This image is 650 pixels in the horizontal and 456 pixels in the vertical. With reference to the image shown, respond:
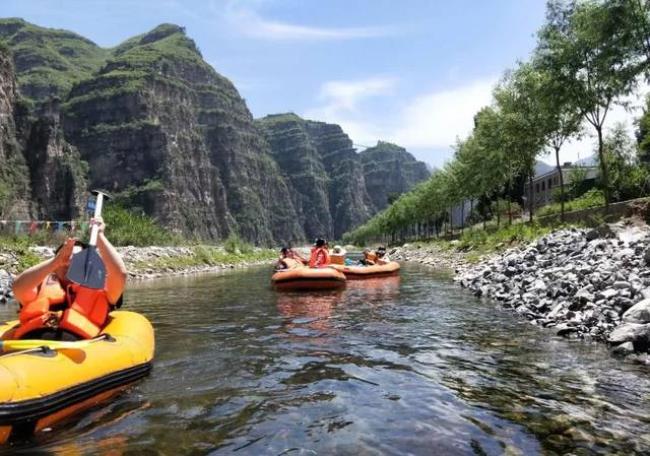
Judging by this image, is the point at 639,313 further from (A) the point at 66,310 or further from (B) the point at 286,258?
(B) the point at 286,258

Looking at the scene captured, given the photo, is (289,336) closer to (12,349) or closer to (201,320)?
(201,320)

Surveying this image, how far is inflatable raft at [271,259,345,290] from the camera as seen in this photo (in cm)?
1998

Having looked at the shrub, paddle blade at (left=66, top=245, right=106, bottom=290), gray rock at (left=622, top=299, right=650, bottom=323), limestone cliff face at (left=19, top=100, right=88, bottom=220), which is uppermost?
limestone cliff face at (left=19, top=100, right=88, bottom=220)

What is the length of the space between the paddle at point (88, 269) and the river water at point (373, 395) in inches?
64.2

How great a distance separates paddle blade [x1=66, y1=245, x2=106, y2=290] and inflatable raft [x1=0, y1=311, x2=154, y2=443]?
30.1 inches

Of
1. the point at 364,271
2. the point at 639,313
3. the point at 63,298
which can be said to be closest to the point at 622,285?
the point at 639,313

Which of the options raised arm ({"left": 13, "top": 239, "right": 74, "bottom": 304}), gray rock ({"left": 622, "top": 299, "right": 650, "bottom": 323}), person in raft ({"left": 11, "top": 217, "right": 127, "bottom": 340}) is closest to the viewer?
person in raft ({"left": 11, "top": 217, "right": 127, "bottom": 340})

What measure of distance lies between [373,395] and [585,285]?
7.55 metres

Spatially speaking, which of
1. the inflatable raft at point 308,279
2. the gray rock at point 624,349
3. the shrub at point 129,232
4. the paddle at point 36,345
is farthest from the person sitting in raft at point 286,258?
the shrub at point 129,232

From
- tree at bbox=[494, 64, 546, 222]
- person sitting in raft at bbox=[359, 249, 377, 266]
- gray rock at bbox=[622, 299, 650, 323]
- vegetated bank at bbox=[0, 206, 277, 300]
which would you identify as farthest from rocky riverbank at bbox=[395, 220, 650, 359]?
tree at bbox=[494, 64, 546, 222]

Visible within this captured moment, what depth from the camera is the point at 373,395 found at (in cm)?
688

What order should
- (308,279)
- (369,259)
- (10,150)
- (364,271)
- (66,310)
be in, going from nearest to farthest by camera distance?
1. (66,310)
2. (308,279)
3. (364,271)
4. (369,259)
5. (10,150)

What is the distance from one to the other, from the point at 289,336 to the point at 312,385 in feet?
12.1

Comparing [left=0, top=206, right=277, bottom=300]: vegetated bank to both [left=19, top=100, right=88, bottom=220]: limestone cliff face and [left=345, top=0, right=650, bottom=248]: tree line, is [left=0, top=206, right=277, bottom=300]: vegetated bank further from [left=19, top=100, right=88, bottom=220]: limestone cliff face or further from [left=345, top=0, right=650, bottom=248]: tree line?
[left=19, top=100, right=88, bottom=220]: limestone cliff face
